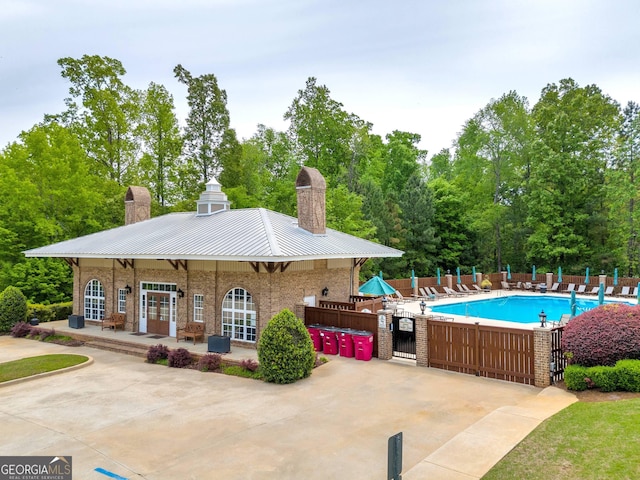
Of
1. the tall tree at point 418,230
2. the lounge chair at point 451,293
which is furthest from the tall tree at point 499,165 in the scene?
the lounge chair at point 451,293

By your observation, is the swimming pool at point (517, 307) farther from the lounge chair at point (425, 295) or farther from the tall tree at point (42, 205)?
the tall tree at point (42, 205)

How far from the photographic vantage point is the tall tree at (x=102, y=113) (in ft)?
121

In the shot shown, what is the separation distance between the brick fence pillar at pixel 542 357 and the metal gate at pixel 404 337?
388 centimetres

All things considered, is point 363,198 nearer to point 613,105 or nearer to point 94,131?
point 94,131

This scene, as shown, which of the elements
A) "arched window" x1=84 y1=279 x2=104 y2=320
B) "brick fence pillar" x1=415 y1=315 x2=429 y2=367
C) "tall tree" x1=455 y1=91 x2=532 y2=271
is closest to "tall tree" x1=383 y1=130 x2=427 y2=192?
"tall tree" x1=455 y1=91 x2=532 y2=271

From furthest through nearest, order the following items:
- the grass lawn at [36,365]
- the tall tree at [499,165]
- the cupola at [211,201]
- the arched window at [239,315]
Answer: the tall tree at [499,165] < the cupola at [211,201] < the arched window at [239,315] < the grass lawn at [36,365]

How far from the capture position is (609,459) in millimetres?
7121

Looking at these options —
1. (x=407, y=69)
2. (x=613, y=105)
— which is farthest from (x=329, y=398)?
(x=613, y=105)

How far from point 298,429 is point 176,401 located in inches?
149

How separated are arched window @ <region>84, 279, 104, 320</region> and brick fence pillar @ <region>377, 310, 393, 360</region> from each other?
46.1 feet

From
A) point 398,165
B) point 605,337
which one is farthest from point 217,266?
point 398,165

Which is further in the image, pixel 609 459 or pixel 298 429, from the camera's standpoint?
pixel 298 429

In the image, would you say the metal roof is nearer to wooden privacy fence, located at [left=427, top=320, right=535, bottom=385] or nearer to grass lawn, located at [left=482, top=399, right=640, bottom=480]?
wooden privacy fence, located at [left=427, top=320, right=535, bottom=385]

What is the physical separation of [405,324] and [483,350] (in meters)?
2.85
